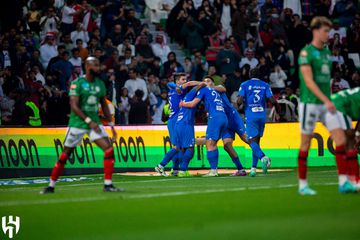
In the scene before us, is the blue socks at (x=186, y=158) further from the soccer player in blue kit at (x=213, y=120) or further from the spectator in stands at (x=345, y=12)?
the spectator in stands at (x=345, y=12)

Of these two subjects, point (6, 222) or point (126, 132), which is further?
point (126, 132)

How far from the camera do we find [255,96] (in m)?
22.6

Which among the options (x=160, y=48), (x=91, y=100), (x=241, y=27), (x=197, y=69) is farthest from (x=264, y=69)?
(x=91, y=100)

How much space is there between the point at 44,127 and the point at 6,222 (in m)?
14.2

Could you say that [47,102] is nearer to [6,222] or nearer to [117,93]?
[117,93]

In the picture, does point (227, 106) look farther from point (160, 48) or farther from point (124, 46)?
point (160, 48)

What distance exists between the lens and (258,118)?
889 inches

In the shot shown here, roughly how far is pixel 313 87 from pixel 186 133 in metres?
8.88

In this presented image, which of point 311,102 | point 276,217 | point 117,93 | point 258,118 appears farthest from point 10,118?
point 276,217

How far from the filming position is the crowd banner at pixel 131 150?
26031 mm

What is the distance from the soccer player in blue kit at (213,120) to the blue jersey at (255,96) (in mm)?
636

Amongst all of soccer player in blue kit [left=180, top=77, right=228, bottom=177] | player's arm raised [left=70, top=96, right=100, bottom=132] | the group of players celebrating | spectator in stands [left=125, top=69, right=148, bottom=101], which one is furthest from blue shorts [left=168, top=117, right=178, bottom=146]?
spectator in stands [left=125, top=69, right=148, bottom=101]

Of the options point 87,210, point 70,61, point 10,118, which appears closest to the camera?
point 87,210

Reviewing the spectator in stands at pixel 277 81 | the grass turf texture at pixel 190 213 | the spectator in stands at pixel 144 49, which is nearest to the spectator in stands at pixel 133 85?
the spectator in stands at pixel 144 49
